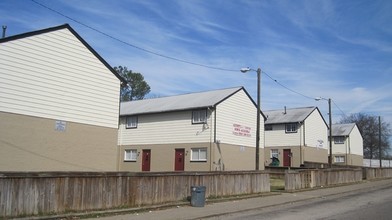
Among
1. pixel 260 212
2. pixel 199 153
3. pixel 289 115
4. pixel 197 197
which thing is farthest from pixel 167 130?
pixel 289 115

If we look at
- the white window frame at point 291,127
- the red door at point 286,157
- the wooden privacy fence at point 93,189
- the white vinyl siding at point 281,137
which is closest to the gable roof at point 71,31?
the wooden privacy fence at point 93,189

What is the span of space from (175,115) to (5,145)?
17550 millimetres

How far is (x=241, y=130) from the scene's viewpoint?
3481 centimetres

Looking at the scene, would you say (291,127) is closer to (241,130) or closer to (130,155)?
(241,130)

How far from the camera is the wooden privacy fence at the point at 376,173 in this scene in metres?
40.7

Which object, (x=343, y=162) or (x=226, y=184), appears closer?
(x=226, y=184)

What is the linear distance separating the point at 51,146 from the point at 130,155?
58.6 feet

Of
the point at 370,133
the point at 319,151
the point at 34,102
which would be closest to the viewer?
the point at 34,102

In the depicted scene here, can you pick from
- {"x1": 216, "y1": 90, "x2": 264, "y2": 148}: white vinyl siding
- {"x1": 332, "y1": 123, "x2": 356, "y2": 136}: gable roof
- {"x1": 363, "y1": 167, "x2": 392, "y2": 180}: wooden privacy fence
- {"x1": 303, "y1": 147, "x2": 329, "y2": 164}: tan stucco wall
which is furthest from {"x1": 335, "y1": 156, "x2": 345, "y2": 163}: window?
{"x1": 216, "y1": 90, "x2": 264, "y2": 148}: white vinyl siding

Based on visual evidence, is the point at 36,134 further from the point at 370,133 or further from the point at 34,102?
the point at 370,133

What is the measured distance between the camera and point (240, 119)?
34.8m

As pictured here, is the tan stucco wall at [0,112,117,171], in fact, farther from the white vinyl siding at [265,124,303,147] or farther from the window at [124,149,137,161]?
the white vinyl siding at [265,124,303,147]

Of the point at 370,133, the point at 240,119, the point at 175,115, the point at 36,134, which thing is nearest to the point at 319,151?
the point at 240,119

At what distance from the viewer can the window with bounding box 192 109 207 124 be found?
3265 centimetres
